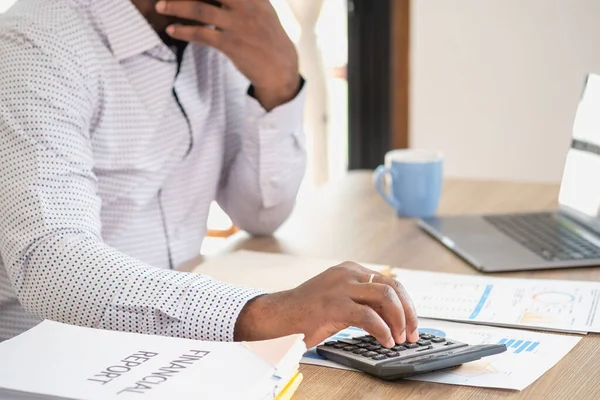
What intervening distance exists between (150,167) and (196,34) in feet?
0.69

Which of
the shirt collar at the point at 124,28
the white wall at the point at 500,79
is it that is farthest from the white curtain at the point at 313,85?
the shirt collar at the point at 124,28

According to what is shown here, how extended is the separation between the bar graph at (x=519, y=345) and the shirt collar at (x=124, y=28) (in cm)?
66

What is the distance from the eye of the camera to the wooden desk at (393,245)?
850 millimetres

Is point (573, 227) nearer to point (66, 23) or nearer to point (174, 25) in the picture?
point (174, 25)

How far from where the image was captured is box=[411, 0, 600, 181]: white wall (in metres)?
2.59

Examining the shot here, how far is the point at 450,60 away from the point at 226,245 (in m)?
1.52

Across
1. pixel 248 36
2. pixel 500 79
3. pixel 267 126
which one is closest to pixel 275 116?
pixel 267 126

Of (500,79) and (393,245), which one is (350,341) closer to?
(393,245)

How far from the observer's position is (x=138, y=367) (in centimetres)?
76

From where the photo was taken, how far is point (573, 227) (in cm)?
142

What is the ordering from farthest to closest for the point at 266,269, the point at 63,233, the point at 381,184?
the point at 381,184
the point at 266,269
the point at 63,233

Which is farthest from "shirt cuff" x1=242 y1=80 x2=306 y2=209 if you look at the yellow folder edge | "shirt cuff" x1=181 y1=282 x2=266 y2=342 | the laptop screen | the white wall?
the white wall

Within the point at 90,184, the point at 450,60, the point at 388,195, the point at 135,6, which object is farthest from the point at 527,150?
the point at 90,184

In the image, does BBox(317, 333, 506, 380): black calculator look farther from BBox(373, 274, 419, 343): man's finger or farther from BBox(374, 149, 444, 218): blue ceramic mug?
BBox(374, 149, 444, 218): blue ceramic mug
